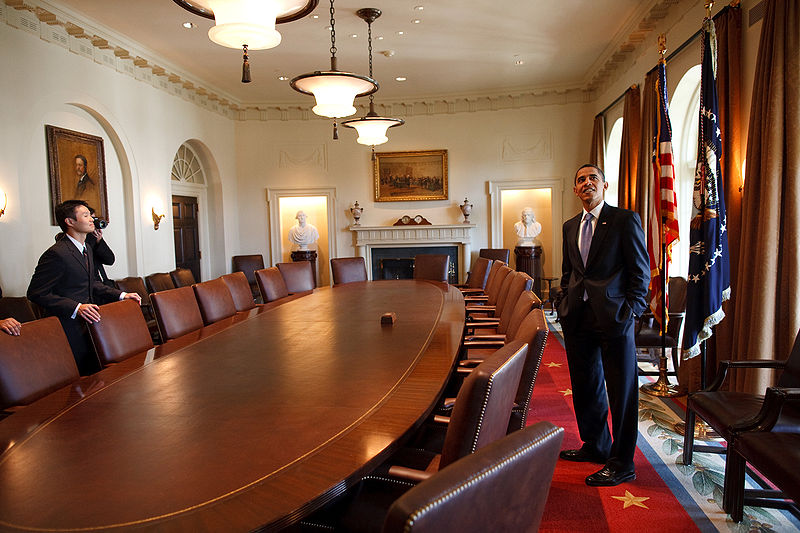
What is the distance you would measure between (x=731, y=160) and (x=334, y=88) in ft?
9.32

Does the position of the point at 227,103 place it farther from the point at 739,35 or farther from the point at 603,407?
the point at 603,407

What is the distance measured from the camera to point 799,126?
117 inches

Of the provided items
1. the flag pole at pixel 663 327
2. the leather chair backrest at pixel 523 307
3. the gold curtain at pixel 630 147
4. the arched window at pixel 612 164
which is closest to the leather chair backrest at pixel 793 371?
the leather chair backrest at pixel 523 307

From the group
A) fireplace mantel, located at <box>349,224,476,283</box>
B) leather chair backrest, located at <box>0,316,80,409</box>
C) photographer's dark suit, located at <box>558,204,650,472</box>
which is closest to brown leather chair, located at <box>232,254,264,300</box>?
fireplace mantel, located at <box>349,224,476,283</box>

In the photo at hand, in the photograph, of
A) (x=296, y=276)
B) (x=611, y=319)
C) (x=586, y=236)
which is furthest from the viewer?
(x=296, y=276)

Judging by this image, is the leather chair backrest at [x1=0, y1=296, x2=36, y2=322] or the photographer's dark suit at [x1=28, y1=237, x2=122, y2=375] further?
the leather chair backrest at [x1=0, y1=296, x2=36, y2=322]

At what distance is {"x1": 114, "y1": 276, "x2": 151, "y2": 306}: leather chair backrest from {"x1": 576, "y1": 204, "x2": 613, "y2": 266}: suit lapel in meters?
5.12

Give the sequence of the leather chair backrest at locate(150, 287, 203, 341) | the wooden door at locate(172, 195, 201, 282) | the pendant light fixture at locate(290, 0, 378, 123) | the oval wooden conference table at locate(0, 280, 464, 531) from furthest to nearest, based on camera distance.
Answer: the wooden door at locate(172, 195, 201, 282)
the pendant light fixture at locate(290, 0, 378, 123)
the leather chair backrest at locate(150, 287, 203, 341)
the oval wooden conference table at locate(0, 280, 464, 531)

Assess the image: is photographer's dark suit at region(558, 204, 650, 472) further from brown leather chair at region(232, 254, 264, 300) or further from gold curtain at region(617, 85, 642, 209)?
brown leather chair at region(232, 254, 264, 300)

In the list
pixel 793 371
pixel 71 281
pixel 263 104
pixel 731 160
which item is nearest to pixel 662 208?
pixel 731 160

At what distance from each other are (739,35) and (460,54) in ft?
12.3

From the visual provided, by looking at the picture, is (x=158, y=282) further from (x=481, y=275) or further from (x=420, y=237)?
(x=420, y=237)

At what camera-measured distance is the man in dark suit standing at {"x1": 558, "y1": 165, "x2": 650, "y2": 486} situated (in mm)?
2504

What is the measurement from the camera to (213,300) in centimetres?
377
